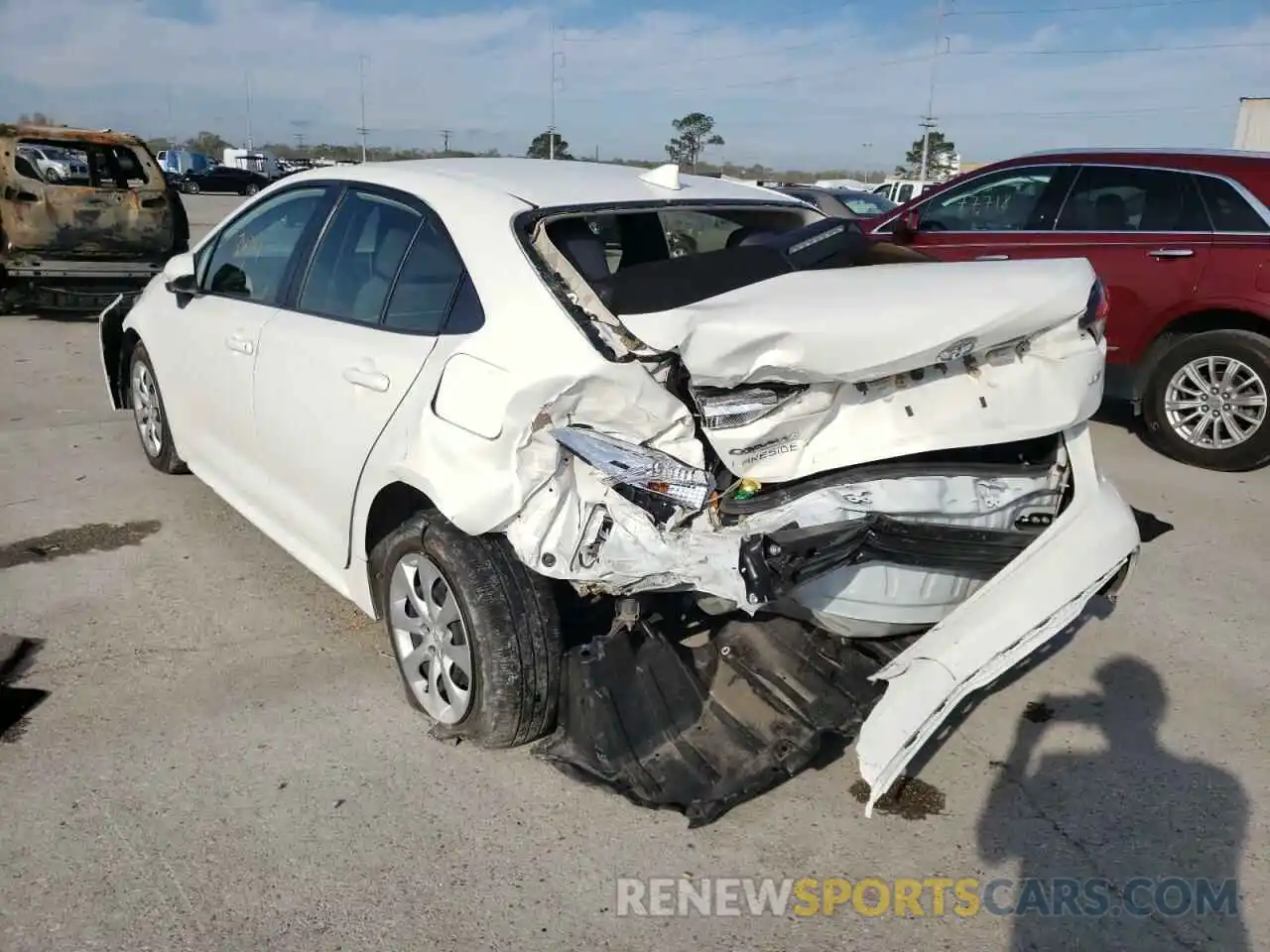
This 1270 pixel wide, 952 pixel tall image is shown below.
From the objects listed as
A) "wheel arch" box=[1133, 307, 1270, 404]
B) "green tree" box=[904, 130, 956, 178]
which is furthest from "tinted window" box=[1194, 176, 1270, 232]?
"green tree" box=[904, 130, 956, 178]

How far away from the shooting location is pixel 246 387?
4.08 meters

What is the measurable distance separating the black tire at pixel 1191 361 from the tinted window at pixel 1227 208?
64cm

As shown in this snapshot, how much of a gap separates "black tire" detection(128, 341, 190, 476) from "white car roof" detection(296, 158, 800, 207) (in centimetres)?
173

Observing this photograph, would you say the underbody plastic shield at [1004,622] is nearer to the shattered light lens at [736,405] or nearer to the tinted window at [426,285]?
the shattered light lens at [736,405]

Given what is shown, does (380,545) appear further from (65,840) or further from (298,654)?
(65,840)

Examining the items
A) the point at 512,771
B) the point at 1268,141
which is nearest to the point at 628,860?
the point at 512,771

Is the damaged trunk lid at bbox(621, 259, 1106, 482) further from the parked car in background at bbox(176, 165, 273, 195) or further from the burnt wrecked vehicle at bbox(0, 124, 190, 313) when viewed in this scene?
the parked car in background at bbox(176, 165, 273, 195)

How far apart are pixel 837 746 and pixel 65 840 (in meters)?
2.24

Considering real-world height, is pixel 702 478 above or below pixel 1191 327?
above

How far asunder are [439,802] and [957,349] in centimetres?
194

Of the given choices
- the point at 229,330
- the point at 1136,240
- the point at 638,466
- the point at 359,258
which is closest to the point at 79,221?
Result: the point at 229,330

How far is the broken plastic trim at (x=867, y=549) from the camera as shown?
264 centimetres

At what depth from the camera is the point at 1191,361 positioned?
21.4 ft

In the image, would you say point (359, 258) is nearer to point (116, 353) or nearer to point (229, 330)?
point (229, 330)
